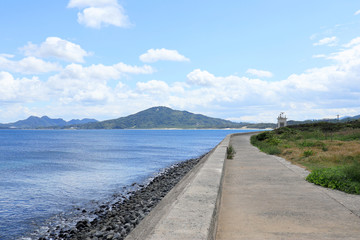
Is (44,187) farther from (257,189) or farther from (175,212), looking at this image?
(175,212)

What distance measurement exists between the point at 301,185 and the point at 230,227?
14.3 ft

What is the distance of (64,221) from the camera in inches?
427

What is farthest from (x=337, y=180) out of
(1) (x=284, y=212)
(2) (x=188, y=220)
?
(2) (x=188, y=220)

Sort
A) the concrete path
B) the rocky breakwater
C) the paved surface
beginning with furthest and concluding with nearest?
1. the rocky breakwater
2. the concrete path
3. the paved surface

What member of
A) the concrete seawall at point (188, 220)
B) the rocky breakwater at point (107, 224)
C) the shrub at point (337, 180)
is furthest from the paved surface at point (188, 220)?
the shrub at point (337, 180)

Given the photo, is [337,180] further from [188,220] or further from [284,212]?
[188,220]

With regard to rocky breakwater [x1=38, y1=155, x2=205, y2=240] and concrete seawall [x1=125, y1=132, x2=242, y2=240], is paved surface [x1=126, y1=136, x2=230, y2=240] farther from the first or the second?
rocky breakwater [x1=38, y1=155, x2=205, y2=240]

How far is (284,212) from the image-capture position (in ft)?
18.6

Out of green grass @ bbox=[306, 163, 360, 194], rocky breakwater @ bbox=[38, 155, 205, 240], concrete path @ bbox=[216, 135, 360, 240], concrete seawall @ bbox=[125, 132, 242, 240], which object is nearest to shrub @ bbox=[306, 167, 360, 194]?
green grass @ bbox=[306, 163, 360, 194]

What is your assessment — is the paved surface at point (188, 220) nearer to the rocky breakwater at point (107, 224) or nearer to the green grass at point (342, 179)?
the rocky breakwater at point (107, 224)

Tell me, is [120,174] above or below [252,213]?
below

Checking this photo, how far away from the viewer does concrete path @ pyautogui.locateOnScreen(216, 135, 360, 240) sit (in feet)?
A: 14.9

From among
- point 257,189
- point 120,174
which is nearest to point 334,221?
point 257,189

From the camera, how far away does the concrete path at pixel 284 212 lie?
455cm
